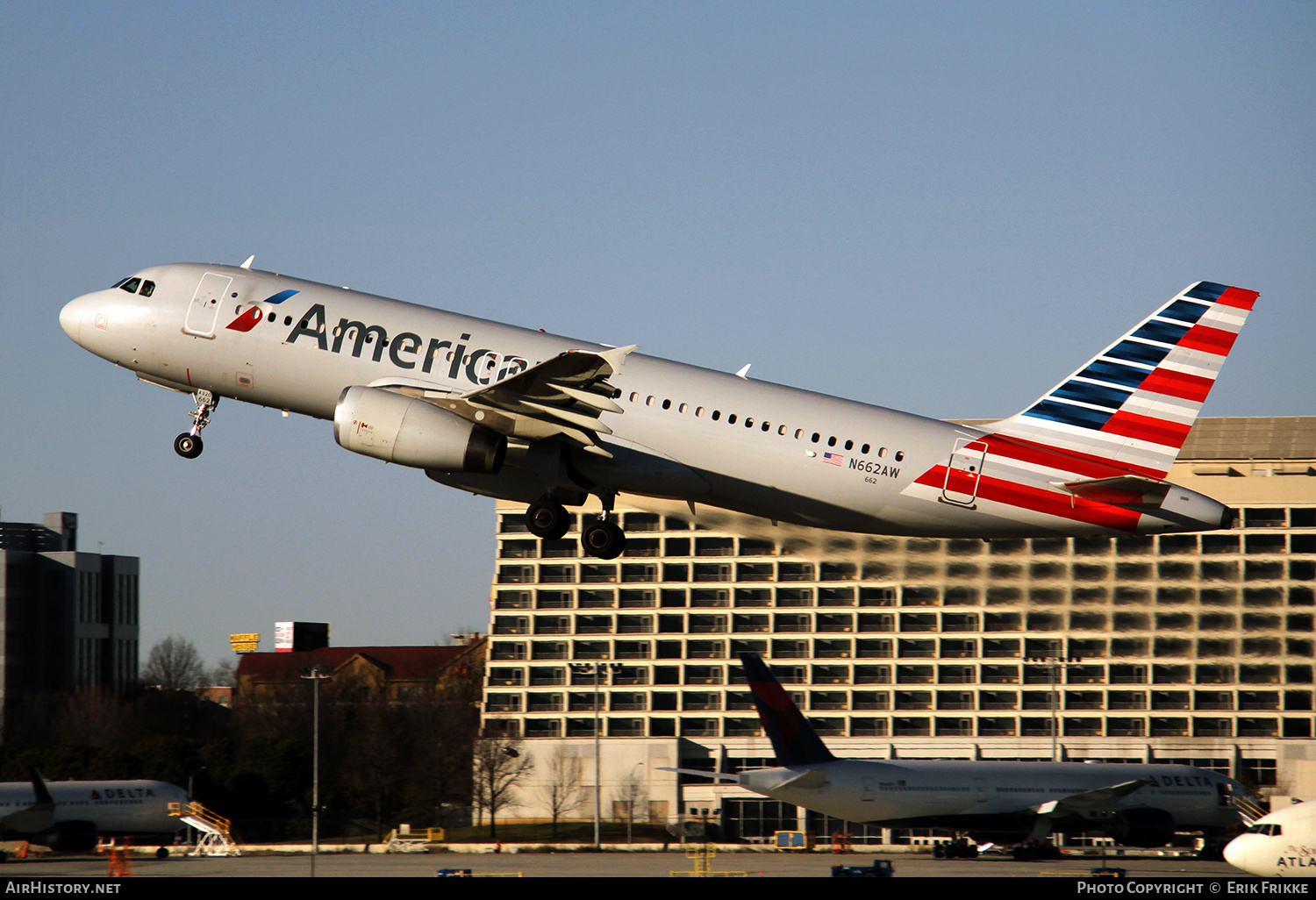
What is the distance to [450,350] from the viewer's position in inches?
1249

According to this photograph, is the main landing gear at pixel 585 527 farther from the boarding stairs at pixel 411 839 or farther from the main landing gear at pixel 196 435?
the boarding stairs at pixel 411 839

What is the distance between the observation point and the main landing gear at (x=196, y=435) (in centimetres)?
3400

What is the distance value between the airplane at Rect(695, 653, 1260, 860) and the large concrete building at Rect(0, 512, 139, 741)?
82.6 meters

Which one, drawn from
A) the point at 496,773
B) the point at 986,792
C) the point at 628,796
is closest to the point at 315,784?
the point at 628,796

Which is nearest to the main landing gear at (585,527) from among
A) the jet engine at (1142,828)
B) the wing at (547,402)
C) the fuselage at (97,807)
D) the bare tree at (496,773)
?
the wing at (547,402)

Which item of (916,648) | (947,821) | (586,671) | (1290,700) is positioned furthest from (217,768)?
(1290,700)

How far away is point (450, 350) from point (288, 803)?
49686 millimetres

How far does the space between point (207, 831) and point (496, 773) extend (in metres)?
24.4

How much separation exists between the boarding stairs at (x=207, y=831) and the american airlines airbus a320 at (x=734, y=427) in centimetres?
2886

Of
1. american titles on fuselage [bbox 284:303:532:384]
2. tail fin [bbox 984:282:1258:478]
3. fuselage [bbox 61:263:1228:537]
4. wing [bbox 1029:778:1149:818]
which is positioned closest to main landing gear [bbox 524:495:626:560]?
fuselage [bbox 61:263:1228:537]

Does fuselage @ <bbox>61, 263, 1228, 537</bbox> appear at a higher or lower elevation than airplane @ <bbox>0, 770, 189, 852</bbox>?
higher

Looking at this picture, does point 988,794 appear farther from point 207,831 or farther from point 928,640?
point 207,831

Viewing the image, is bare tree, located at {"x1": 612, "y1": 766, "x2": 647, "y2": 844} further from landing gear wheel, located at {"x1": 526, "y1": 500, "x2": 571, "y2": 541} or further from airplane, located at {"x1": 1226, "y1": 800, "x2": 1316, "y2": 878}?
landing gear wheel, located at {"x1": 526, "y1": 500, "x2": 571, "y2": 541}

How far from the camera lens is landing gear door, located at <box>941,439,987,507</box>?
2992 centimetres
